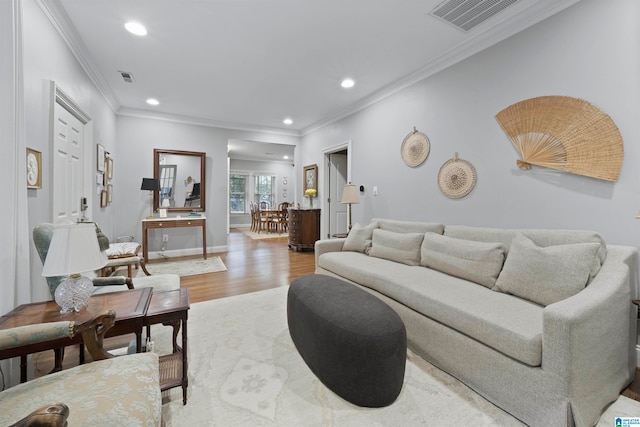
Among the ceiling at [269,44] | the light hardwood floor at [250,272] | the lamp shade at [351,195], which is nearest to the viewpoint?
the ceiling at [269,44]

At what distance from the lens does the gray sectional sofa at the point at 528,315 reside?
1239 millimetres

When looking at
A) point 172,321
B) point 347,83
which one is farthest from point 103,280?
point 347,83

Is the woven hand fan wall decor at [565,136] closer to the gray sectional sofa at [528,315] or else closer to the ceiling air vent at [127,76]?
the gray sectional sofa at [528,315]

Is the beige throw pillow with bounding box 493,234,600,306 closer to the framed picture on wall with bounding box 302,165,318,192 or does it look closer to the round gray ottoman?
the round gray ottoman

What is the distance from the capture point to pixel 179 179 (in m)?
5.21

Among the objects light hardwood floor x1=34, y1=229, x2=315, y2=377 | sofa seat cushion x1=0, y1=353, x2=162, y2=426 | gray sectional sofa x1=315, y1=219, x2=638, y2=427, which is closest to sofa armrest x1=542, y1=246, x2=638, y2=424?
gray sectional sofa x1=315, y1=219, x2=638, y2=427

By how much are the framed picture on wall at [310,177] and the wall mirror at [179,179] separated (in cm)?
210

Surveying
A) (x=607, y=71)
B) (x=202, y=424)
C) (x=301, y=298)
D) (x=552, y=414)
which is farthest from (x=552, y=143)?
(x=202, y=424)

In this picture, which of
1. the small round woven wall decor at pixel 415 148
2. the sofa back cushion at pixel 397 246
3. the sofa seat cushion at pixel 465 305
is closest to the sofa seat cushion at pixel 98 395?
the sofa seat cushion at pixel 465 305

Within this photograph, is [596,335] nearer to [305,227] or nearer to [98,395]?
[98,395]

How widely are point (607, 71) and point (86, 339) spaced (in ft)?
11.2

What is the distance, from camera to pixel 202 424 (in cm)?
135

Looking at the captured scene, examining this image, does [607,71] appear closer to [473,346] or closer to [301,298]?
[473,346]

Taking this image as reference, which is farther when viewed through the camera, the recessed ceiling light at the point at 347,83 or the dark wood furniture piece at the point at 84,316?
the recessed ceiling light at the point at 347,83
